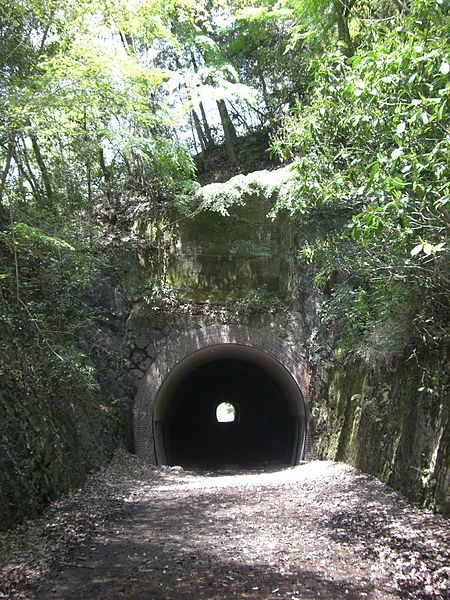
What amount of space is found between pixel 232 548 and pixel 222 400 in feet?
61.3

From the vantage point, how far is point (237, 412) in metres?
24.1

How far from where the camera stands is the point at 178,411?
18141 mm

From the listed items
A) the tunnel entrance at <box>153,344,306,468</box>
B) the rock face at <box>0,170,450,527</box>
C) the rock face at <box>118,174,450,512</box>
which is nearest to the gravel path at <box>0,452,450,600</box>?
the rock face at <box>0,170,450,527</box>

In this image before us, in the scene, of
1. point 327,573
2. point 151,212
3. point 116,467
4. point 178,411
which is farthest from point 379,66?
point 178,411

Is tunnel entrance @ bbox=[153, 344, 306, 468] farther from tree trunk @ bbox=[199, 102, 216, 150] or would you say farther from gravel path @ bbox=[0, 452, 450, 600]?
tree trunk @ bbox=[199, 102, 216, 150]

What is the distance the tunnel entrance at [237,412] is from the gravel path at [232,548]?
5.22 metres

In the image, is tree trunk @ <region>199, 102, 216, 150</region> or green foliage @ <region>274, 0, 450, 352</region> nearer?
green foliage @ <region>274, 0, 450, 352</region>

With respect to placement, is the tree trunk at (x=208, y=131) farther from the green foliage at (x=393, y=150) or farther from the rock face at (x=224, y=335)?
the green foliage at (x=393, y=150)

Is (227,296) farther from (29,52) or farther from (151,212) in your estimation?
(29,52)

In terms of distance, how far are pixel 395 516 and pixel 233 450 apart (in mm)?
14495

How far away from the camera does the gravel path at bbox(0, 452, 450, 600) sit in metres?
3.83

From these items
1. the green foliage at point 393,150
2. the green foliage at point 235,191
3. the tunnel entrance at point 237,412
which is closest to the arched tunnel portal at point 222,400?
the tunnel entrance at point 237,412

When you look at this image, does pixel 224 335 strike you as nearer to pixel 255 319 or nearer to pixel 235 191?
pixel 255 319

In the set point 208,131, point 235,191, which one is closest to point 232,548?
point 235,191
